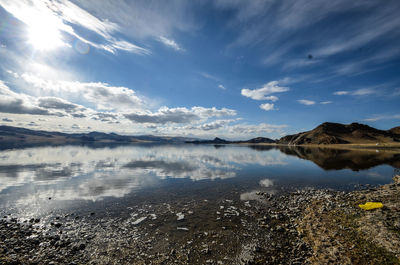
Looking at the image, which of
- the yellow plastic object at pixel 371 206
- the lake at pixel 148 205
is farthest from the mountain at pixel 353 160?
the yellow plastic object at pixel 371 206

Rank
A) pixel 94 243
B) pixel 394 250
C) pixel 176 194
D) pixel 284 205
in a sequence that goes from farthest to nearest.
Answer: pixel 176 194 < pixel 284 205 < pixel 94 243 < pixel 394 250

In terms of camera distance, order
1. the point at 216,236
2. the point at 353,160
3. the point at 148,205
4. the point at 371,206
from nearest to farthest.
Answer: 1. the point at 216,236
2. the point at 371,206
3. the point at 148,205
4. the point at 353,160

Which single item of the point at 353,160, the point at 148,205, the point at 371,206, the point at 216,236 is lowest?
the point at 148,205

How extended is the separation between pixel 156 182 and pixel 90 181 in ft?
39.9

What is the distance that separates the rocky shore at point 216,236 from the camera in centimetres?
1078

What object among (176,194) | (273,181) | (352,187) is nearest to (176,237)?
(176,194)

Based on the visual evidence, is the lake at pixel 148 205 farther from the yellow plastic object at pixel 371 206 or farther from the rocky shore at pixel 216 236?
the yellow plastic object at pixel 371 206

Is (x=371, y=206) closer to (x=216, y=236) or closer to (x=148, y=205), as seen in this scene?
(x=216, y=236)

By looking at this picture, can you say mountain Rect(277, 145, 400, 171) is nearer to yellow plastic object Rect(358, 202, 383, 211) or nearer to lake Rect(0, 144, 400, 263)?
lake Rect(0, 144, 400, 263)

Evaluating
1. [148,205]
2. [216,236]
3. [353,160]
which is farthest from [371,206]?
[353,160]

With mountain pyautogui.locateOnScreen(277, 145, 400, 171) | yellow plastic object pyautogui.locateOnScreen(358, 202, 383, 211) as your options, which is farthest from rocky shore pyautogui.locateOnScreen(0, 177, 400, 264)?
mountain pyautogui.locateOnScreen(277, 145, 400, 171)

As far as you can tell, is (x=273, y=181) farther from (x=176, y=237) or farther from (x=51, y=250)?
(x=51, y=250)

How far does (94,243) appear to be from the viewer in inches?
501

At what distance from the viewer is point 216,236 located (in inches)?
537
